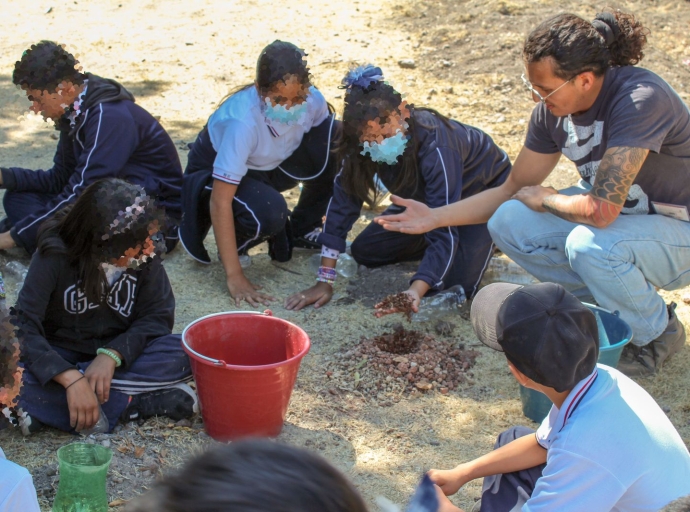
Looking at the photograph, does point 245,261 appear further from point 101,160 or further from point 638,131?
point 638,131

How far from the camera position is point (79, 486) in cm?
232

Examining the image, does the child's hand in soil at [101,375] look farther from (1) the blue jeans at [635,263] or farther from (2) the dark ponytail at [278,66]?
(1) the blue jeans at [635,263]

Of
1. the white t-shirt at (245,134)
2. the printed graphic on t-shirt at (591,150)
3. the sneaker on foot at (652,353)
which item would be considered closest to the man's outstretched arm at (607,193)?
the printed graphic on t-shirt at (591,150)

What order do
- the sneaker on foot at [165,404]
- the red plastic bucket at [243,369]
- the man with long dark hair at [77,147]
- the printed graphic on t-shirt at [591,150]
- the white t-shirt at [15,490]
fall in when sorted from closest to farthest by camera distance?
the white t-shirt at [15,490]
the red plastic bucket at [243,369]
the sneaker on foot at [165,404]
the printed graphic on t-shirt at [591,150]
the man with long dark hair at [77,147]

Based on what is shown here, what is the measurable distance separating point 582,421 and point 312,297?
2.18m

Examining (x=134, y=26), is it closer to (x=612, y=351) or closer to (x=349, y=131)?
(x=349, y=131)

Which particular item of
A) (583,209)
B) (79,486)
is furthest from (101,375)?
(583,209)

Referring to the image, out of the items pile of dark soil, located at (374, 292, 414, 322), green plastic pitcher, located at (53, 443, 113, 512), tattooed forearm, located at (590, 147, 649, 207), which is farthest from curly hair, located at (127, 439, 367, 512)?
pile of dark soil, located at (374, 292, 414, 322)

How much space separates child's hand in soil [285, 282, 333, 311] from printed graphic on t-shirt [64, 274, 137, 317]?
108cm

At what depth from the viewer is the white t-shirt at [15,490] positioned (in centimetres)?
167

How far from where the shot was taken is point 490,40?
7.86 meters

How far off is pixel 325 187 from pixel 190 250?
821 mm

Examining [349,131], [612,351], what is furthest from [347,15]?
[612,351]

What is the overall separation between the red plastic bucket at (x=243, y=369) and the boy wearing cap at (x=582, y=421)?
846mm
